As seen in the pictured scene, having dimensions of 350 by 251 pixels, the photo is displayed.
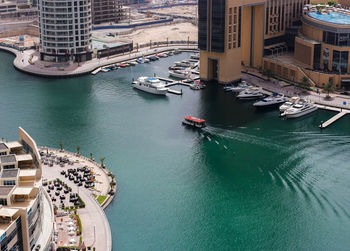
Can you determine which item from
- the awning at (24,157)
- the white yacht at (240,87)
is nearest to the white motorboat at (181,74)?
the white yacht at (240,87)

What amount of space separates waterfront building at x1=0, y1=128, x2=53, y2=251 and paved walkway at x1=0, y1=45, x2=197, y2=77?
88883 millimetres

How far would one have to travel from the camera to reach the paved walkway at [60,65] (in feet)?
534

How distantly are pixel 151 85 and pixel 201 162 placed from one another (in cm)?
4560

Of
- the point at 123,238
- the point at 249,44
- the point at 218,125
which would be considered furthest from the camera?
the point at 249,44

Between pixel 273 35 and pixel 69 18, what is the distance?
199ft

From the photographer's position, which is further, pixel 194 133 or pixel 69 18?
pixel 69 18

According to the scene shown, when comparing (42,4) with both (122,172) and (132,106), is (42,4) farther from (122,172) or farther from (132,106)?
(122,172)

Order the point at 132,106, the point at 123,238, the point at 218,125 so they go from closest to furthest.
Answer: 1. the point at 123,238
2. the point at 218,125
3. the point at 132,106

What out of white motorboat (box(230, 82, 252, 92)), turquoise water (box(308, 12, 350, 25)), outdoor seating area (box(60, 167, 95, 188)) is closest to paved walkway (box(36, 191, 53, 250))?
outdoor seating area (box(60, 167, 95, 188))

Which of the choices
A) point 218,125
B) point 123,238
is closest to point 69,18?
point 218,125

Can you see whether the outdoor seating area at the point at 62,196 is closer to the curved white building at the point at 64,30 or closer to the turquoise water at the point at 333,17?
the turquoise water at the point at 333,17

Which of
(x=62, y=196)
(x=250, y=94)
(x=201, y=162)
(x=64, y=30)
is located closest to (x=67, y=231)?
(x=62, y=196)

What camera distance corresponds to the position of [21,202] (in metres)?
65.4

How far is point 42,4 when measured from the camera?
169 meters
